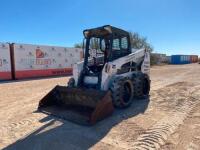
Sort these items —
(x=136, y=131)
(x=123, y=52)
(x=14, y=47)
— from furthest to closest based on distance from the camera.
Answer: (x=14, y=47) → (x=123, y=52) → (x=136, y=131)

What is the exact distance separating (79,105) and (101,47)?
224 centimetres

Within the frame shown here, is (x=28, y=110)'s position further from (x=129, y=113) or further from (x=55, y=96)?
(x=129, y=113)

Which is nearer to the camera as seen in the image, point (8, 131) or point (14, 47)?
point (8, 131)

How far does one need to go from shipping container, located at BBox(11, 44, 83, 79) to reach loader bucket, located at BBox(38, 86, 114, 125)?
12252mm

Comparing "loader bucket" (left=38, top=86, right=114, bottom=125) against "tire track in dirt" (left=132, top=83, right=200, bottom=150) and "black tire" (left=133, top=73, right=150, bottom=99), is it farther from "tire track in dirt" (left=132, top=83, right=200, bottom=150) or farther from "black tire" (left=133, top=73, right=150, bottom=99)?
"black tire" (left=133, top=73, right=150, bottom=99)

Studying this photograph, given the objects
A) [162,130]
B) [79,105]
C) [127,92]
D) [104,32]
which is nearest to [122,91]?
[127,92]

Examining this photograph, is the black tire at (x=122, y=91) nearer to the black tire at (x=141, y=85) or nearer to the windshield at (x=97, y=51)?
the black tire at (x=141, y=85)

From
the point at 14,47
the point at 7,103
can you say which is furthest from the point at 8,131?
the point at 14,47

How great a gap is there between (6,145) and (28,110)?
8.95 ft

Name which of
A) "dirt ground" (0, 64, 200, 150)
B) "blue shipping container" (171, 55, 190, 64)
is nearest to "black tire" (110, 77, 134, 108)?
"dirt ground" (0, 64, 200, 150)

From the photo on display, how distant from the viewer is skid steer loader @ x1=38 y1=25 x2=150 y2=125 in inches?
239

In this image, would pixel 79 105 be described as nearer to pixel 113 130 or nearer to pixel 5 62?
pixel 113 130

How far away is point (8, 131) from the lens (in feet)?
16.9

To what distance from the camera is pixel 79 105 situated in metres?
6.65
